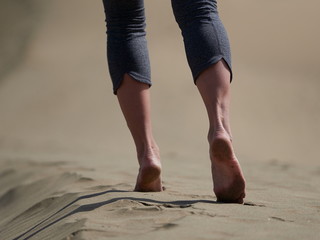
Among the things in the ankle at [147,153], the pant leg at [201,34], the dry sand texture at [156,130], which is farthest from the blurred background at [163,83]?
the pant leg at [201,34]

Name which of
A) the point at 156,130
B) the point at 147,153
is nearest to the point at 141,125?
the point at 147,153

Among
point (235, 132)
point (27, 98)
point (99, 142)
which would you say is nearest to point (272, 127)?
point (235, 132)

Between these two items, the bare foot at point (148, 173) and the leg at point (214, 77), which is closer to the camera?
the leg at point (214, 77)

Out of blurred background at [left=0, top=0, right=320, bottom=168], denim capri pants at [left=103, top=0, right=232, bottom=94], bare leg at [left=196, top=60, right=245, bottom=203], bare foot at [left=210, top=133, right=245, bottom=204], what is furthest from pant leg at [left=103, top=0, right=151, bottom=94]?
blurred background at [left=0, top=0, right=320, bottom=168]

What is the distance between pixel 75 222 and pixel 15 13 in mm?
12995

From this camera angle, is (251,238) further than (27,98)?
No

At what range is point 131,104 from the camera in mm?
2309

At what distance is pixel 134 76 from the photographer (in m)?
2.31

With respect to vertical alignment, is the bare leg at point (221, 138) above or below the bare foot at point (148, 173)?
above

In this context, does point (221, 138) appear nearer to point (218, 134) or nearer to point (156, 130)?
point (218, 134)

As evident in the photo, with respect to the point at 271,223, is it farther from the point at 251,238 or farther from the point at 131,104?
the point at 131,104

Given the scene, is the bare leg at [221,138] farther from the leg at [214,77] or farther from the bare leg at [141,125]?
the bare leg at [141,125]

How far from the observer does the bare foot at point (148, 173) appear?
2283mm

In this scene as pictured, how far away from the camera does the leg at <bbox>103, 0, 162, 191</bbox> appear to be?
2.30 m
